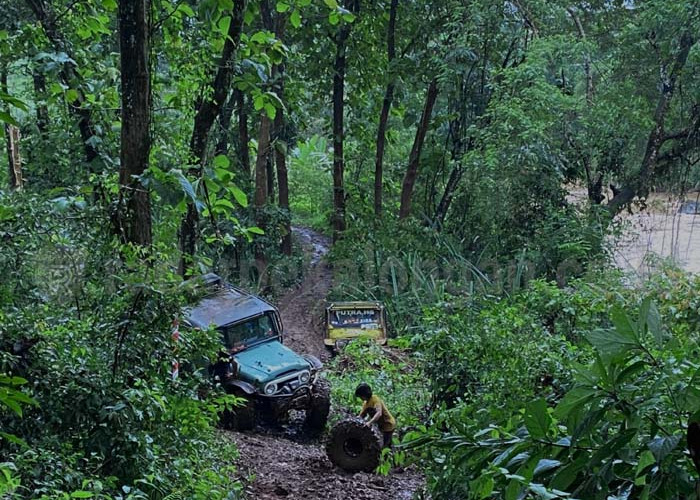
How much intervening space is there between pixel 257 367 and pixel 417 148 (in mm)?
8068

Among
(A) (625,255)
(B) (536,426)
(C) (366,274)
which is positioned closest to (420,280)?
(C) (366,274)

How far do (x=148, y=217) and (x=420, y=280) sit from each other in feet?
29.5

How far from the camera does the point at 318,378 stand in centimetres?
Answer: 952

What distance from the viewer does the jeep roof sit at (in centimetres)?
955

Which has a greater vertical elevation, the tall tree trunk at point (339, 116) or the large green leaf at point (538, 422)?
the tall tree trunk at point (339, 116)

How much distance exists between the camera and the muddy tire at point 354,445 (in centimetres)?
785

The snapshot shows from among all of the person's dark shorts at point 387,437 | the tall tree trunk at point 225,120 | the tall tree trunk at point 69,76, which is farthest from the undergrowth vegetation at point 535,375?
the tall tree trunk at point 225,120

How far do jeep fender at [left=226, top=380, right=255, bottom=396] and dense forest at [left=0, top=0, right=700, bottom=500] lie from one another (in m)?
1.40

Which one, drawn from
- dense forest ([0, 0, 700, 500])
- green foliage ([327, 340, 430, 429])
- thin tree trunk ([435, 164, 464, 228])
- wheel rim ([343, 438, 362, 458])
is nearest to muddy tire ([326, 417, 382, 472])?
wheel rim ([343, 438, 362, 458])

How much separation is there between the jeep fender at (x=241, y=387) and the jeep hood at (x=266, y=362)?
11 cm

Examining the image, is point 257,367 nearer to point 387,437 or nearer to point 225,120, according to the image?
point 387,437

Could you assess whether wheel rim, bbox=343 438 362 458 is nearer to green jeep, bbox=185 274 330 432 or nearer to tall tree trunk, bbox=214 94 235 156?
green jeep, bbox=185 274 330 432

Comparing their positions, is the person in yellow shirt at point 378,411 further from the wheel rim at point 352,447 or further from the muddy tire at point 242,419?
the muddy tire at point 242,419

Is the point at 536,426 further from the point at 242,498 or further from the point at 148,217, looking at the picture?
the point at 242,498
